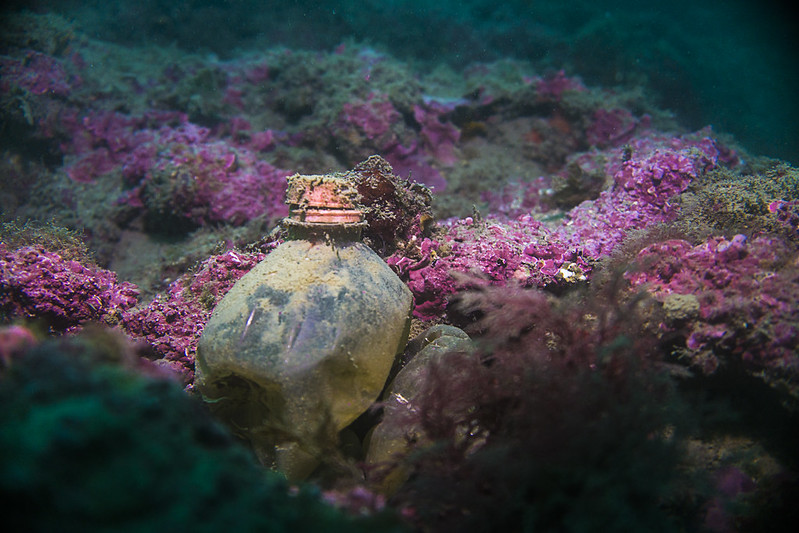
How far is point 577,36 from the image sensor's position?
15.9 metres

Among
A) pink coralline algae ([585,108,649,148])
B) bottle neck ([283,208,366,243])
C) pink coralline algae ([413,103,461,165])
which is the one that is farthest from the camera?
pink coralline algae ([585,108,649,148])

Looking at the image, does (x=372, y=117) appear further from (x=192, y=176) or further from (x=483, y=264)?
(x=483, y=264)

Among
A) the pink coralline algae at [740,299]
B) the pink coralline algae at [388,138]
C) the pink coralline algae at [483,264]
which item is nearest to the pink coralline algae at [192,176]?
the pink coralline algae at [388,138]

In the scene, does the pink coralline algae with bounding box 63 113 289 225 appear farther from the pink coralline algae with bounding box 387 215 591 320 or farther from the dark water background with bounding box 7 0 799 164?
the dark water background with bounding box 7 0 799 164

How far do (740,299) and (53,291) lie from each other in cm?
649

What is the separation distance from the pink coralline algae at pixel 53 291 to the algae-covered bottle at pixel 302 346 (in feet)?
7.65

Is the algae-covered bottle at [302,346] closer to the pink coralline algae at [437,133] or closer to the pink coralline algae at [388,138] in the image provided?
the pink coralline algae at [388,138]

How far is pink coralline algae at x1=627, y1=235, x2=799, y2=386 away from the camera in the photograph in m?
A: 2.60

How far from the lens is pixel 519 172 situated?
944cm

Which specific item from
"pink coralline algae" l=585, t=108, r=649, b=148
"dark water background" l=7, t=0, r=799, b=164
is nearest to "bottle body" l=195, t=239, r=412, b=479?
"pink coralline algae" l=585, t=108, r=649, b=148

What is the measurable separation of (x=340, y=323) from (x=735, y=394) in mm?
3342

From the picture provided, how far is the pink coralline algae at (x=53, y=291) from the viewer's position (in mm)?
3645

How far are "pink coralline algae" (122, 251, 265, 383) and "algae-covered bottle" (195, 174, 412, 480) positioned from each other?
1123mm

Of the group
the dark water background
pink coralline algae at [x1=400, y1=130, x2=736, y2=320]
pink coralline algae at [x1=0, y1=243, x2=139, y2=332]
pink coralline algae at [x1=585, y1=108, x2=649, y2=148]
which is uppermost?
the dark water background
